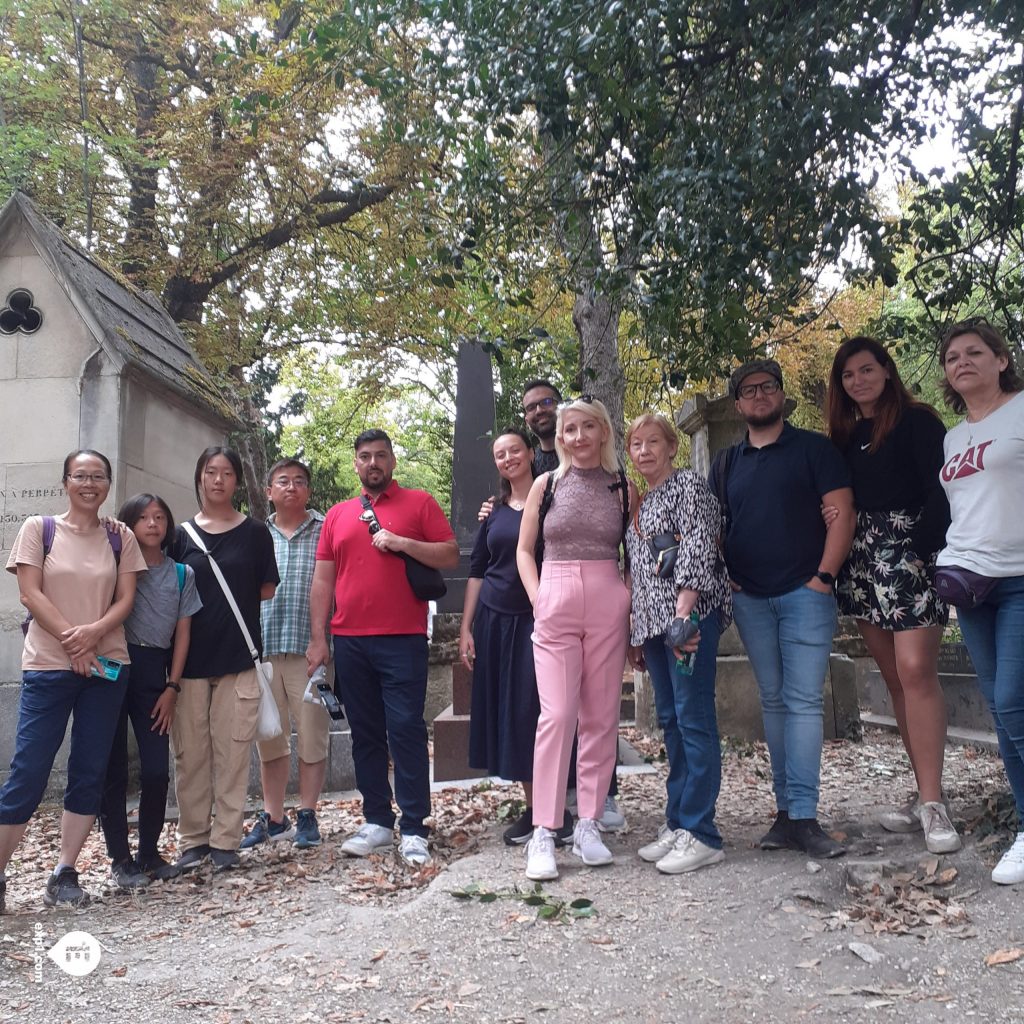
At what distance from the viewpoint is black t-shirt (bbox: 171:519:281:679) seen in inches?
191

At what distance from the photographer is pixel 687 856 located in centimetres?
398

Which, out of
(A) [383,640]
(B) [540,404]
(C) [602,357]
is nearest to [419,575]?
(A) [383,640]

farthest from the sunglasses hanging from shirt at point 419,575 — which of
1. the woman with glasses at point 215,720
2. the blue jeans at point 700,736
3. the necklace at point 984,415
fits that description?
the necklace at point 984,415

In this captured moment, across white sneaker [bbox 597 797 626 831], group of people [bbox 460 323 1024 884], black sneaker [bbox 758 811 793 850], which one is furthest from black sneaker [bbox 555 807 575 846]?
black sneaker [bbox 758 811 793 850]

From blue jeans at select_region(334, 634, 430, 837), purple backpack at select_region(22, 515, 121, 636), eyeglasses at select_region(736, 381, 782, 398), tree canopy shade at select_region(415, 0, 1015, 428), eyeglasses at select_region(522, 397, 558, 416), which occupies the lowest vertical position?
blue jeans at select_region(334, 634, 430, 837)

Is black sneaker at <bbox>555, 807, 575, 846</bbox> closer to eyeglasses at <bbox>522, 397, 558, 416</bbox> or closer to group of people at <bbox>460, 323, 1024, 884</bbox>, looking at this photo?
group of people at <bbox>460, 323, 1024, 884</bbox>

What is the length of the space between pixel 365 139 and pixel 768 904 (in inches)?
567

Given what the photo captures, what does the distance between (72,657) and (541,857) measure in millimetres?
2234

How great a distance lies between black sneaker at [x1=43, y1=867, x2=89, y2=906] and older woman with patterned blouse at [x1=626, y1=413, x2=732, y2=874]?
2.55 m

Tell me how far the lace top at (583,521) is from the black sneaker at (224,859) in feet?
7.13

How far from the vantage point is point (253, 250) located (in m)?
16.2

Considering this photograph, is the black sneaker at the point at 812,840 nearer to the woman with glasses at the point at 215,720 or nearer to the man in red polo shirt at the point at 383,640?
the man in red polo shirt at the point at 383,640

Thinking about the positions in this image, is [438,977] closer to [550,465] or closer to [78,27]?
[550,465]

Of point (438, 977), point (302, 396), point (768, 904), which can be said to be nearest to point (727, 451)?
point (768, 904)
